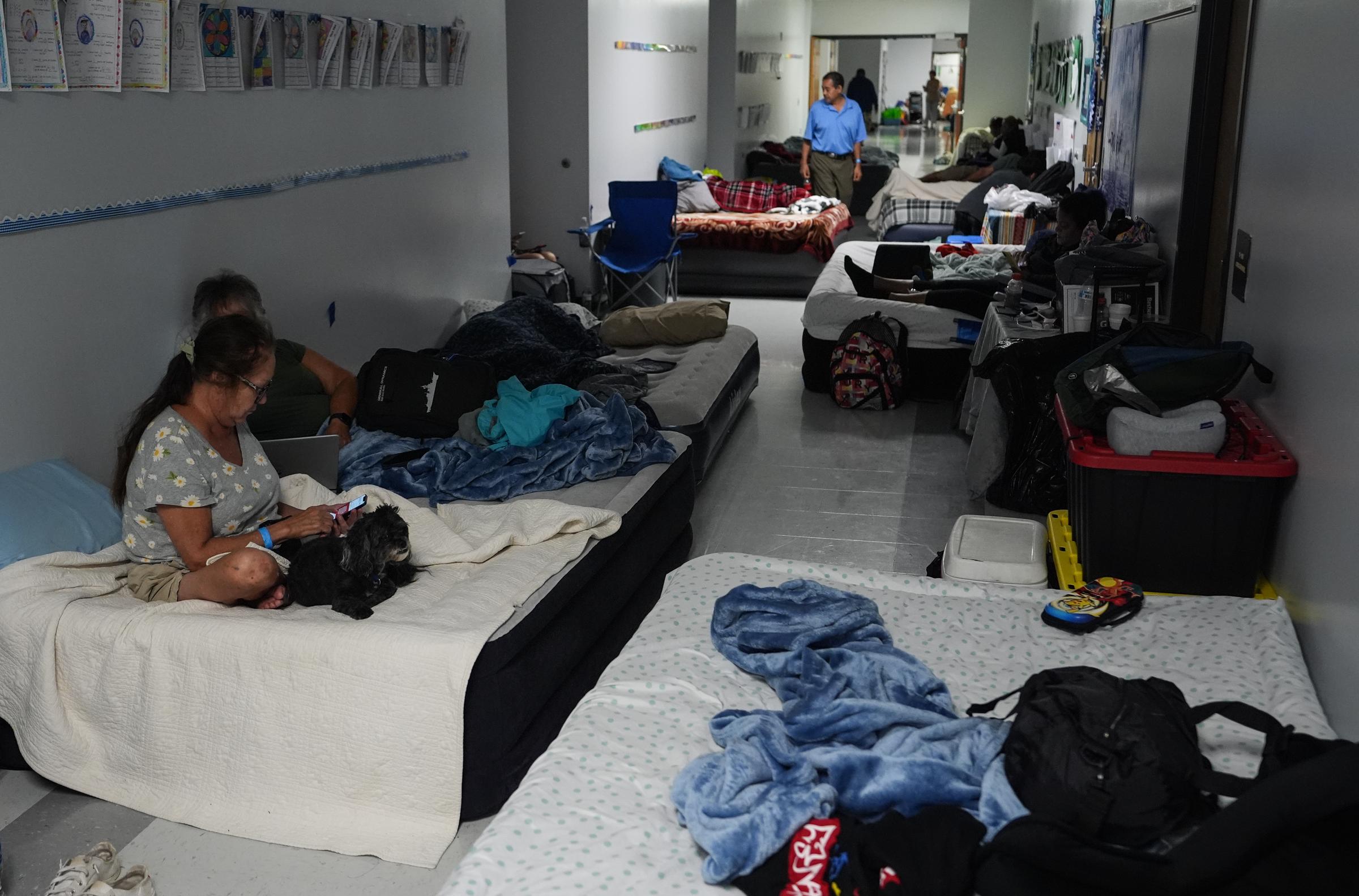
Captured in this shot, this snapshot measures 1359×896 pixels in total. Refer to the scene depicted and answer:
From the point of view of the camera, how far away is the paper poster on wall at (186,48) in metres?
3.54

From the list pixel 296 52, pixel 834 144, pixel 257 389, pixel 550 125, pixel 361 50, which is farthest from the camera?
pixel 834 144

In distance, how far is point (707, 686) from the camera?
88.6 inches

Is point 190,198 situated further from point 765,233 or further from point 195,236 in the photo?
point 765,233

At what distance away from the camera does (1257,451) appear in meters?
Result: 2.84

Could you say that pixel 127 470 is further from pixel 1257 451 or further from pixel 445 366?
pixel 1257 451

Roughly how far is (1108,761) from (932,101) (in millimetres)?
23994

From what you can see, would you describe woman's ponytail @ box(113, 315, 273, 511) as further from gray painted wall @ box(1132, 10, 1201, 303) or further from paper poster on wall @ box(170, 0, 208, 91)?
gray painted wall @ box(1132, 10, 1201, 303)

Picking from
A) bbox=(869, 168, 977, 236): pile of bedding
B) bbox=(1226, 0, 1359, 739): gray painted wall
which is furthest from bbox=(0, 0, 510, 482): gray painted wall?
bbox=(869, 168, 977, 236): pile of bedding

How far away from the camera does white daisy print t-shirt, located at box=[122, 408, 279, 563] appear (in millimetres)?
2838

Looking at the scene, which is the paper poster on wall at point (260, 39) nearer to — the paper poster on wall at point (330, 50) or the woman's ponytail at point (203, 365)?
the paper poster on wall at point (330, 50)

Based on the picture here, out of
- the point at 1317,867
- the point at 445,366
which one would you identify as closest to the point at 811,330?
the point at 445,366

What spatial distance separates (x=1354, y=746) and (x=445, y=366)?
10.8 ft

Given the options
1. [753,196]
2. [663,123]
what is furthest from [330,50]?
[663,123]

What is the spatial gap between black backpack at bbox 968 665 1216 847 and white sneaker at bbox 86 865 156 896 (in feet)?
5.53
